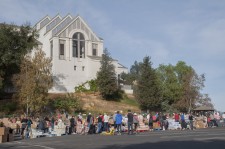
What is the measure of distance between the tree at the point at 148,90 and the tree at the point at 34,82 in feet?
59.9

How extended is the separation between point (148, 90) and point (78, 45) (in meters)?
13.6

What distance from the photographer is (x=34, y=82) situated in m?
46.0

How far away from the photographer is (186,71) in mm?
76688

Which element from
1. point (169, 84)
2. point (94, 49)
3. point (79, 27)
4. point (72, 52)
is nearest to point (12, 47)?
point (72, 52)

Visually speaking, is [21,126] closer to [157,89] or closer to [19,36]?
[19,36]

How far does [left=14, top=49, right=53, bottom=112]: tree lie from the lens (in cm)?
4600

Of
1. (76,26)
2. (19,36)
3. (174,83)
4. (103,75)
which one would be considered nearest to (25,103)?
(19,36)

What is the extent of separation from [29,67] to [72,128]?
18.1 meters

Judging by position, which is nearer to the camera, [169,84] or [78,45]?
[78,45]

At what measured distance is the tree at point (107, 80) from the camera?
59094 mm

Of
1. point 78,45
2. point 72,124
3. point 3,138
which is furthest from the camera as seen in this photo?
point 78,45

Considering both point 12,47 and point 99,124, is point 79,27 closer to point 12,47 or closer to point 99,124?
point 12,47

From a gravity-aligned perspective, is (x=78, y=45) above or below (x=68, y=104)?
above

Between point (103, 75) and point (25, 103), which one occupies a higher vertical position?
point (103, 75)
